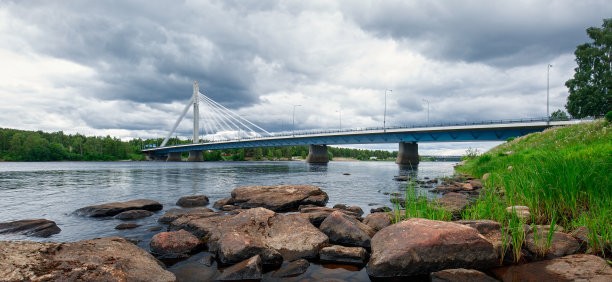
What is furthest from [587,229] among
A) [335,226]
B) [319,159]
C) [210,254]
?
[319,159]

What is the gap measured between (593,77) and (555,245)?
60.0m

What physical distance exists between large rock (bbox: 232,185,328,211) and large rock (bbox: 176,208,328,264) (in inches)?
149

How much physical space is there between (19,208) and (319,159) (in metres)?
80.0

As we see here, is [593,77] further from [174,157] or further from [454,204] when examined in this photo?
[174,157]

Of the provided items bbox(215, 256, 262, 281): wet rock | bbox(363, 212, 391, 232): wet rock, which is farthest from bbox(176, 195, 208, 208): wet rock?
bbox(215, 256, 262, 281): wet rock

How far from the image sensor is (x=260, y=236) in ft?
21.5

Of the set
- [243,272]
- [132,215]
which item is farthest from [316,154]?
[243,272]

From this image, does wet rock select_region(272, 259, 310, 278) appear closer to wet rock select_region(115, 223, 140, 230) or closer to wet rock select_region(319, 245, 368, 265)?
wet rock select_region(319, 245, 368, 265)

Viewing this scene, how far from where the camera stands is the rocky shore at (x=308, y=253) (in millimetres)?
4301

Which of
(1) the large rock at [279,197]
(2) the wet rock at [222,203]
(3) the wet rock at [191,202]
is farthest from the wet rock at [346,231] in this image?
(3) the wet rock at [191,202]

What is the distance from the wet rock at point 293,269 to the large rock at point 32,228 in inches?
296

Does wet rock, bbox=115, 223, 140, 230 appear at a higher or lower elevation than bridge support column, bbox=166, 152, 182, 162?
higher

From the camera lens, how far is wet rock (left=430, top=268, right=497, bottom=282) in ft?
14.5

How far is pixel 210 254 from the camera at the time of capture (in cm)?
620
